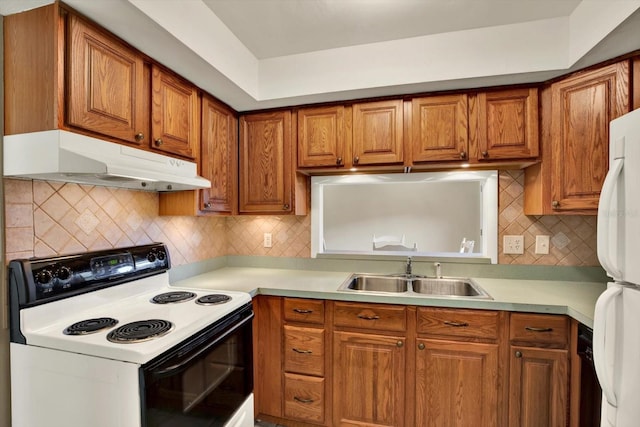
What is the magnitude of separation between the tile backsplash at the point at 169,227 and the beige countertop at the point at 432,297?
0.20 metres

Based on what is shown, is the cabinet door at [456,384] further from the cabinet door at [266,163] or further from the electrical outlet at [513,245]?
the cabinet door at [266,163]

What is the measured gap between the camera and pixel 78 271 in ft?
4.41

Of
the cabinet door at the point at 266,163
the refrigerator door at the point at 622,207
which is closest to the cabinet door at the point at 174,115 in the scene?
the cabinet door at the point at 266,163

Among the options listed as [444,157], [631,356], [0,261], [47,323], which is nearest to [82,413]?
[47,323]

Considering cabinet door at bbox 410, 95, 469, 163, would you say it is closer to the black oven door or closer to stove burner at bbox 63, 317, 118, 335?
the black oven door

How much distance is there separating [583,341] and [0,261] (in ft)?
8.21

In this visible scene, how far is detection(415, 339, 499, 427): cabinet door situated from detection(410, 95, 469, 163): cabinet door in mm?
1129

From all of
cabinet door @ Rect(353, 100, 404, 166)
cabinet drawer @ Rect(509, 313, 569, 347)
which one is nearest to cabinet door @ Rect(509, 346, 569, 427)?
cabinet drawer @ Rect(509, 313, 569, 347)

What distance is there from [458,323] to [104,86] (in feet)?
6.79

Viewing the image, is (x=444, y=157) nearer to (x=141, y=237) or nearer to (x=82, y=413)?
(x=141, y=237)

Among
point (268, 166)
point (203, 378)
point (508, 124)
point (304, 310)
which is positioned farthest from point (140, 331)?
point (508, 124)

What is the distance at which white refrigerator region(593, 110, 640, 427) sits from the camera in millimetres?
937

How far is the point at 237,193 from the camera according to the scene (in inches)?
90.3

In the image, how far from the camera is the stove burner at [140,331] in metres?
1.10
